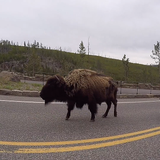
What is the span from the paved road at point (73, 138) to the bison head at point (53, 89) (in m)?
0.70

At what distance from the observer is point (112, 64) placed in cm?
10725

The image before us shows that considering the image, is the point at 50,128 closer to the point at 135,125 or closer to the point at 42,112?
the point at 42,112

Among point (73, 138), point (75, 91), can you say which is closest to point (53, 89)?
point (75, 91)

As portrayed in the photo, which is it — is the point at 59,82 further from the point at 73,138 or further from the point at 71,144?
the point at 71,144

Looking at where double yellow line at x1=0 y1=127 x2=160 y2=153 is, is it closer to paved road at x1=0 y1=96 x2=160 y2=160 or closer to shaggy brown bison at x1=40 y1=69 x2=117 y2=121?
paved road at x1=0 y1=96 x2=160 y2=160

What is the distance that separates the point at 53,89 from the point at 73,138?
6.30ft

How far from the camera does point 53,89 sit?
5.74 metres

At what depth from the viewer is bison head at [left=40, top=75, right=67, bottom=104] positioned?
18.7 ft

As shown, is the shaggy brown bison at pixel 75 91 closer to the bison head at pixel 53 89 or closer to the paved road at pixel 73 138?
the bison head at pixel 53 89

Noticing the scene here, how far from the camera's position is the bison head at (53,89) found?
5688 mm

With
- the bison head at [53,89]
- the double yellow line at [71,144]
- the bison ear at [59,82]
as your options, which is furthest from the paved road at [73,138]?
the bison ear at [59,82]

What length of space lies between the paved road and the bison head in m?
0.70

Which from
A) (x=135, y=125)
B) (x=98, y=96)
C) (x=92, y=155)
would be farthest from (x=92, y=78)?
(x=92, y=155)

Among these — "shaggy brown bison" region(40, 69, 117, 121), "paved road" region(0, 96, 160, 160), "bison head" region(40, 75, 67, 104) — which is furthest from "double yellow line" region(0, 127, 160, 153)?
"bison head" region(40, 75, 67, 104)
